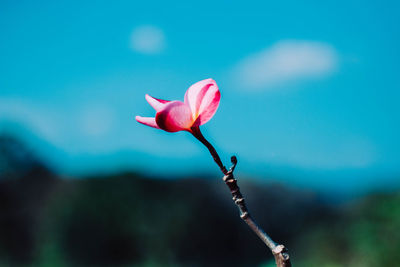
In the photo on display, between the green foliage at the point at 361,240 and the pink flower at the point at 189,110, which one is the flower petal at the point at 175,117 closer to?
the pink flower at the point at 189,110

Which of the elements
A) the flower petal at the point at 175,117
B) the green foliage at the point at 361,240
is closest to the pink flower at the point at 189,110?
the flower petal at the point at 175,117

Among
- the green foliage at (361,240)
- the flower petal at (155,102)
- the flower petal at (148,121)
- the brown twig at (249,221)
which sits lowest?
the green foliage at (361,240)

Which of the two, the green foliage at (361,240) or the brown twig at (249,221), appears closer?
the brown twig at (249,221)

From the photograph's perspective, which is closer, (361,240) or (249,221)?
(249,221)

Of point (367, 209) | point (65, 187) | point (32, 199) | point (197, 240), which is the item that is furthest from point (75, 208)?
point (367, 209)

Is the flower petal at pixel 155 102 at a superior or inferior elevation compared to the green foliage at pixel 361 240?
superior

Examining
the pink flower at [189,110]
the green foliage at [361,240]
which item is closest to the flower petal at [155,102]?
the pink flower at [189,110]

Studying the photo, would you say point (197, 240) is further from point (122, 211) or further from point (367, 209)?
Answer: point (367, 209)

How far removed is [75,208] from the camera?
3158 mm

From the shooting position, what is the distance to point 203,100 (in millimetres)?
318

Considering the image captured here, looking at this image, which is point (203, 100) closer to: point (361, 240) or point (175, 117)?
point (175, 117)

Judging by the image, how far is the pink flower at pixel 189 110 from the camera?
291mm

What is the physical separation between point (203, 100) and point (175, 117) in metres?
0.03

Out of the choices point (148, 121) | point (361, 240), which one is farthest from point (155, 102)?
point (361, 240)
